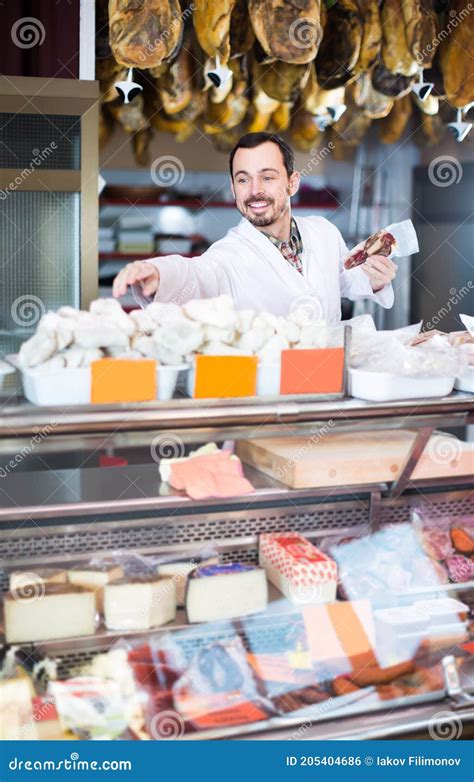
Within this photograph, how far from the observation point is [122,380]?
197 cm

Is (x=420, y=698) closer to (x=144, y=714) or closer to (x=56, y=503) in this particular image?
(x=144, y=714)

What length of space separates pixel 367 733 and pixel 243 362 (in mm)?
949

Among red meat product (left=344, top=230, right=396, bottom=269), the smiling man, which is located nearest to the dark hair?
the smiling man

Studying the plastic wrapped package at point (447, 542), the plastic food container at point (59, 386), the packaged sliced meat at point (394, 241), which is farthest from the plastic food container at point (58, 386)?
the packaged sliced meat at point (394, 241)

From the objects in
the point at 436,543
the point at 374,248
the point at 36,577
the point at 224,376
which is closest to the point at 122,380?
the point at 224,376

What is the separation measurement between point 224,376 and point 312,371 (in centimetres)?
22

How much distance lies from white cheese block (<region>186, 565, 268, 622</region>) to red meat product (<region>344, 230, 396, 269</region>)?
1.15 m

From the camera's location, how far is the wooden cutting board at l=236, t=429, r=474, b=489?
2.27 metres

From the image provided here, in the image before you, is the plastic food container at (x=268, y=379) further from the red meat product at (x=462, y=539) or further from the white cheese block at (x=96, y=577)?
the red meat product at (x=462, y=539)

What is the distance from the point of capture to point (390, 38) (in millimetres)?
4449

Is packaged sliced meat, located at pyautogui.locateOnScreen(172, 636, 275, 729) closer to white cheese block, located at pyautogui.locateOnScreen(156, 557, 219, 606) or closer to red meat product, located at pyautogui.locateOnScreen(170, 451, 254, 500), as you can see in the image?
white cheese block, located at pyautogui.locateOnScreen(156, 557, 219, 606)

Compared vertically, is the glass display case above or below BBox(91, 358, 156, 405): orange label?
below

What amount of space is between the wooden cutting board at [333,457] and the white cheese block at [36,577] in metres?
0.54

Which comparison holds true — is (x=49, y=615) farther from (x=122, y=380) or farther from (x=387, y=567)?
(x=387, y=567)
